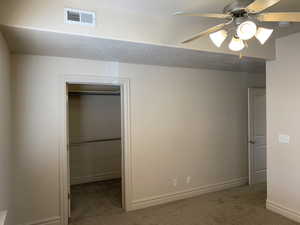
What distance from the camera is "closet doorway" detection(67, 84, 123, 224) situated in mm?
4777

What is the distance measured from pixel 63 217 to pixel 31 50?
223 centimetres

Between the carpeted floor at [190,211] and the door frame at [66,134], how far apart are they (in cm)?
30

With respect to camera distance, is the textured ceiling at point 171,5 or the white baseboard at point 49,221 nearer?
the textured ceiling at point 171,5

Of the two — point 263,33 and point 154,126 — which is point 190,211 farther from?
point 263,33

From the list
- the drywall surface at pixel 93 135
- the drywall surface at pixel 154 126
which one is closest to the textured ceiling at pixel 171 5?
the drywall surface at pixel 154 126

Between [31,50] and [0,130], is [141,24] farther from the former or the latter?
[0,130]

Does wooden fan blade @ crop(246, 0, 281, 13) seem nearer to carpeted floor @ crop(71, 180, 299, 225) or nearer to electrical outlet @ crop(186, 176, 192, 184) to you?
carpeted floor @ crop(71, 180, 299, 225)

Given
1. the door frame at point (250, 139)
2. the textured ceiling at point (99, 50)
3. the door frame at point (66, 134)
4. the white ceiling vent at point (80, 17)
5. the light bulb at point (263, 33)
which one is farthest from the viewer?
the door frame at point (250, 139)

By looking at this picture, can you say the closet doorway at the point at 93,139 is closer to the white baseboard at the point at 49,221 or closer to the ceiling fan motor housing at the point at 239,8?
the white baseboard at the point at 49,221

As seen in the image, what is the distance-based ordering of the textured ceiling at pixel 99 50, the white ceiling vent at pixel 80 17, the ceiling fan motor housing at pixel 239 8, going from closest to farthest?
the ceiling fan motor housing at pixel 239 8 → the white ceiling vent at pixel 80 17 → the textured ceiling at pixel 99 50

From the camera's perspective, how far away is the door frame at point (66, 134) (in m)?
2.97

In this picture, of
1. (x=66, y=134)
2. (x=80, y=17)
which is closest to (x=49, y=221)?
(x=66, y=134)

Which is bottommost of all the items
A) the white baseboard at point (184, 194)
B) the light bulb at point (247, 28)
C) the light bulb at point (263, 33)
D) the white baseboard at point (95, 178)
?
the white baseboard at point (95, 178)

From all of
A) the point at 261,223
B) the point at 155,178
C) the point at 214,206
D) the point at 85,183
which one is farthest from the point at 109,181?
the point at 261,223
